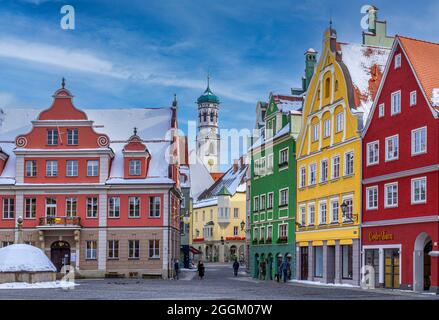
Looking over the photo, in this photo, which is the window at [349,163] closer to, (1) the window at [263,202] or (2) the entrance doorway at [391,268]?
(2) the entrance doorway at [391,268]

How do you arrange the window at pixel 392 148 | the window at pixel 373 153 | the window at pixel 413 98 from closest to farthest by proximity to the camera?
the window at pixel 413 98, the window at pixel 392 148, the window at pixel 373 153

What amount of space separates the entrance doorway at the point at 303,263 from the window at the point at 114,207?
16.7m

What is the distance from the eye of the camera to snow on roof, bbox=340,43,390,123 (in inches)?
1722

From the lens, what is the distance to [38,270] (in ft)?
129

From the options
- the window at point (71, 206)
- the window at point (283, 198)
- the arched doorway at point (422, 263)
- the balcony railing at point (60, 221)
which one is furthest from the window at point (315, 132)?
the window at point (71, 206)

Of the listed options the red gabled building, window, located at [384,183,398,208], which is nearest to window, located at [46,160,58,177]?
the red gabled building

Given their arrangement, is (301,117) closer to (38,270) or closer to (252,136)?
(252,136)

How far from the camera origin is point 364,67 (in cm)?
4516

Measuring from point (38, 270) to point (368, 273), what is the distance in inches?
725

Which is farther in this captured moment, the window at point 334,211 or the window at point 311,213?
the window at point 311,213

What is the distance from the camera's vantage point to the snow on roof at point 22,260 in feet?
128

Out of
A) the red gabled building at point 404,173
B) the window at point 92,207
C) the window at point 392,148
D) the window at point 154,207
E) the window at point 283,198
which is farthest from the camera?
the window at point 92,207
